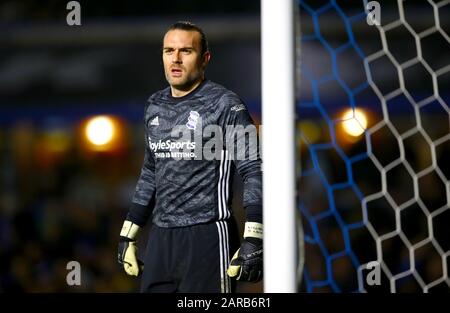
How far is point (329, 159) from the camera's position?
16.7 feet

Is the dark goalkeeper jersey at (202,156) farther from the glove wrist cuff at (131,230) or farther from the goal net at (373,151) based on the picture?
the goal net at (373,151)

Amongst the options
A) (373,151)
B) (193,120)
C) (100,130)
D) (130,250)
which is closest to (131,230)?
(130,250)

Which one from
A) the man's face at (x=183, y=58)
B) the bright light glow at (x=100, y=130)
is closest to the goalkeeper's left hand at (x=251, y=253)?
the man's face at (x=183, y=58)

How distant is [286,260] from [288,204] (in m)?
A: 0.13

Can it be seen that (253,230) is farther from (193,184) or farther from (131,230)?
(131,230)

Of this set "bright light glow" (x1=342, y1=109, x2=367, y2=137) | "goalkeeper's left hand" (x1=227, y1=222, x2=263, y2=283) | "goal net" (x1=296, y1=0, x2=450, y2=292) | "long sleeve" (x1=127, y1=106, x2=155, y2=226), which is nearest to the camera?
"goalkeeper's left hand" (x1=227, y1=222, x2=263, y2=283)

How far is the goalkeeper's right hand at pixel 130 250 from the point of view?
93.2 inches

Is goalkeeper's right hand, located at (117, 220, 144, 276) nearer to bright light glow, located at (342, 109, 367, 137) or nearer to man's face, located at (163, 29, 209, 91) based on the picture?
man's face, located at (163, 29, 209, 91)

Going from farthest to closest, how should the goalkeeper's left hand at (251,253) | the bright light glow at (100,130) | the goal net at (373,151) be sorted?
the bright light glow at (100,130)
the goal net at (373,151)
the goalkeeper's left hand at (251,253)

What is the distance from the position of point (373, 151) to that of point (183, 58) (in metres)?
2.89

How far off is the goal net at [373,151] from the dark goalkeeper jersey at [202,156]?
46.2 inches

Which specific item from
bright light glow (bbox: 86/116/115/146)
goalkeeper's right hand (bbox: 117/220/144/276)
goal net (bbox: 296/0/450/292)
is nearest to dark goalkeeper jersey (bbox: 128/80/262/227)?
goalkeeper's right hand (bbox: 117/220/144/276)

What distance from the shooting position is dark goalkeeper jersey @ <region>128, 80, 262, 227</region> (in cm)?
220

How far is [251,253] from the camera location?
2164mm
